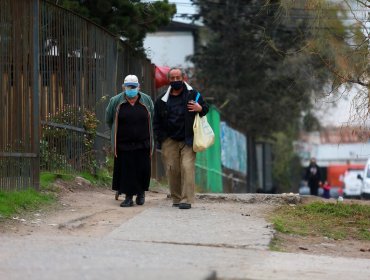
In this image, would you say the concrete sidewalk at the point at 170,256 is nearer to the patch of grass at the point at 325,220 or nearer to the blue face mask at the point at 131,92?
the patch of grass at the point at 325,220

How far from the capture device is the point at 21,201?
32.1ft

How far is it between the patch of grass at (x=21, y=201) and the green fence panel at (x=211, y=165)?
9.74 m

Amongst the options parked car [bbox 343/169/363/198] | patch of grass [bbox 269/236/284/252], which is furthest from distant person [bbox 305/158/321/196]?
patch of grass [bbox 269/236/284/252]

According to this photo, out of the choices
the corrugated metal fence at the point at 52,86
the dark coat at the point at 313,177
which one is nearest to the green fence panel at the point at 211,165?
the dark coat at the point at 313,177

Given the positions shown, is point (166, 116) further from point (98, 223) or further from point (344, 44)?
point (344, 44)

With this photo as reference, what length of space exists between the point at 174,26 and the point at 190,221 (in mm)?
29813

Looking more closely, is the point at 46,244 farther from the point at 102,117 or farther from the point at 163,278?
the point at 102,117

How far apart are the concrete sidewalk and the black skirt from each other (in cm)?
112

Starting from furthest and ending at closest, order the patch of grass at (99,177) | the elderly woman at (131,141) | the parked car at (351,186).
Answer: the parked car at (351,186), the patch of grass at (99,177), the elderly woman at (131,141)

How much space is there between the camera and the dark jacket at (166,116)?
10398 mm

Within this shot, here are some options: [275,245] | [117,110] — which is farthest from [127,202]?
[275,245]

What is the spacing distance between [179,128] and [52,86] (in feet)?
8.37

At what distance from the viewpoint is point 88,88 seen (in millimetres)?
13539

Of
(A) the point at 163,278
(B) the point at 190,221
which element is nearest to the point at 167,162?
(B) the point at 190,221
